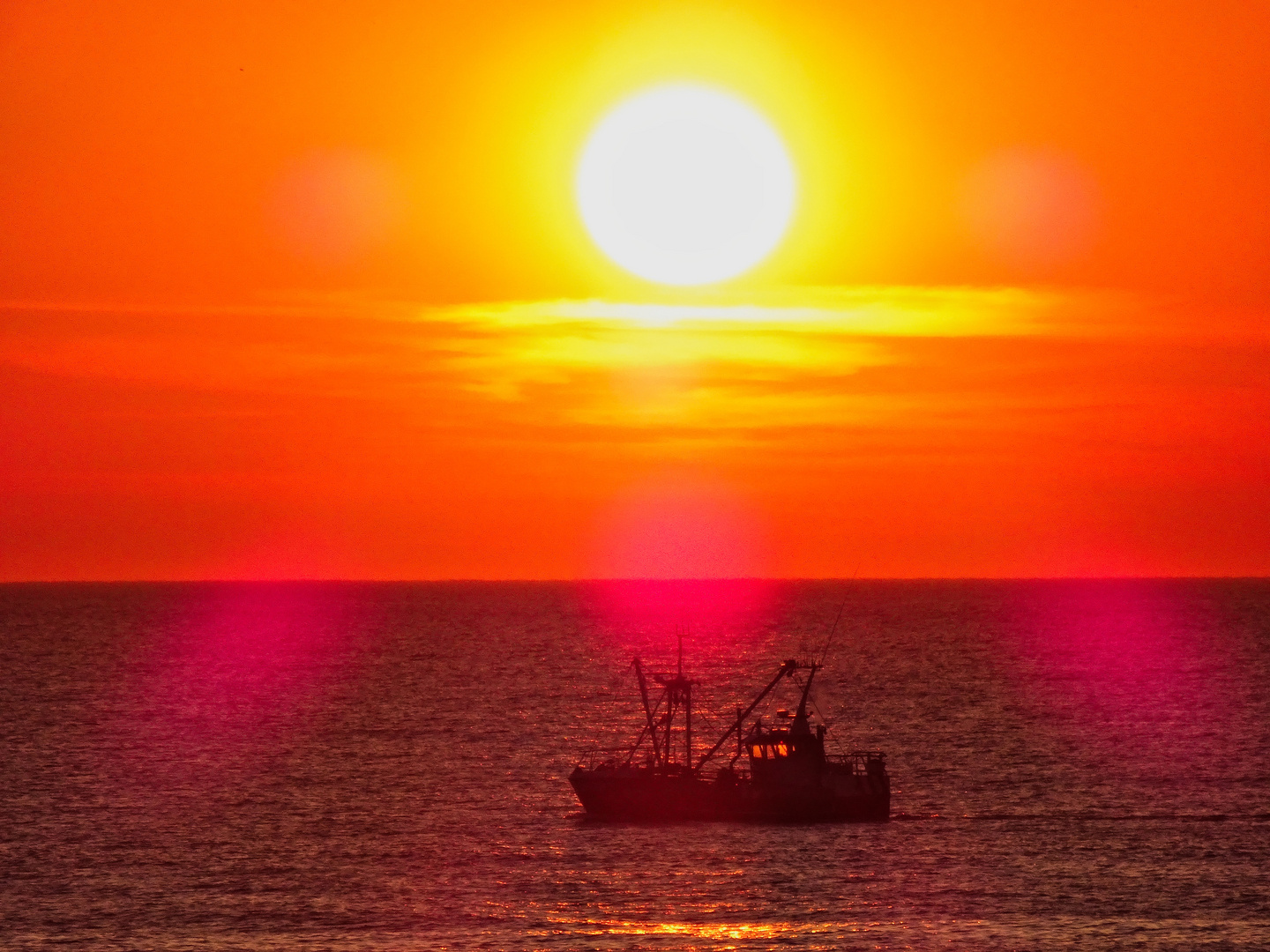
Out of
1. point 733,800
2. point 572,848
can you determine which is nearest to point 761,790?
point 733,800

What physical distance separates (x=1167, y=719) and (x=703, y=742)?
147ft

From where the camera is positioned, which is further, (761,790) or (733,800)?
(733,800)

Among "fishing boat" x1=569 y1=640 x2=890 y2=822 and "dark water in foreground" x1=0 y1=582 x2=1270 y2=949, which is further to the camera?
"fishing boat" x1=569 y1=640 x2=890 y2=822

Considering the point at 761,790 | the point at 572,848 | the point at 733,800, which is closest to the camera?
the point at 572,848

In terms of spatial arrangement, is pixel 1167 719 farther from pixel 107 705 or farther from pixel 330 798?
pixel 107 705

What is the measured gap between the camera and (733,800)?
10294cm

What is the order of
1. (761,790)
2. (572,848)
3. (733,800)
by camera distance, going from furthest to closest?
(733,800)
(761,790)
(572,848)

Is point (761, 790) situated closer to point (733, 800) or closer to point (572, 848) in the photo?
point (733, 800)

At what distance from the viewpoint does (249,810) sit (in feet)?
349

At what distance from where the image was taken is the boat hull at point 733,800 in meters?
Answer: 102

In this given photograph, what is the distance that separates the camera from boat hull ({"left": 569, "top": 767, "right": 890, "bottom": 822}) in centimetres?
10200

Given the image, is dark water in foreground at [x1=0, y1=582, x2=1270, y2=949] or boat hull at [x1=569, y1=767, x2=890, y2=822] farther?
boat hull at [x1=569, y1=767, x2=890, y2=822]

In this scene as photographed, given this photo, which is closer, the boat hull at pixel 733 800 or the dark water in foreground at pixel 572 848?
the dark water in foreground at pixel 572 848

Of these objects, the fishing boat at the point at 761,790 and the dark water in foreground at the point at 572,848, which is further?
the fishing boat at the point at 761,790
